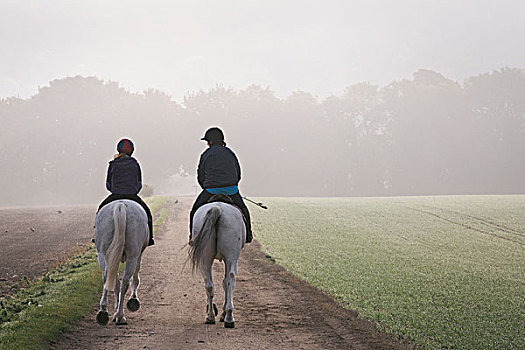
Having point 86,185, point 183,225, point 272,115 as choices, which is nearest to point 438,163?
point 272,115

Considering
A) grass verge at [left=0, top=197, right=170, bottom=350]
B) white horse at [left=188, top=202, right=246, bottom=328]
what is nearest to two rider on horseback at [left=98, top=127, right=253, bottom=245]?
white horse at [left=188, top=202, right=246, bottom=328]

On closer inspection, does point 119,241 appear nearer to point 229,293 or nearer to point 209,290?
point 209,290

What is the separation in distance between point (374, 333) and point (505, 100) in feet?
265

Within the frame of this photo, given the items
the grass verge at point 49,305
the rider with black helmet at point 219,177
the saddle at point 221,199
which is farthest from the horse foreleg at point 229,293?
the grass verge at point 49,305

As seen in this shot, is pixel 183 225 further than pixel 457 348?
Yes

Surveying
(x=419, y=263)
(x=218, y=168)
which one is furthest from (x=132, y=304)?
(x=419, y=263)

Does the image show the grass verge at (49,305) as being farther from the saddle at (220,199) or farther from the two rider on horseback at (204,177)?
the saddle at (220,199)

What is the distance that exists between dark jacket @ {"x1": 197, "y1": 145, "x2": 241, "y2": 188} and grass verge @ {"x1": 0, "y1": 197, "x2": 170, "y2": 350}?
3.40 metres

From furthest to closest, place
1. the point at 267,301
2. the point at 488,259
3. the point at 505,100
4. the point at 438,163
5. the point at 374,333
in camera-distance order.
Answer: the point at 505,100 < the point at 438,163 < the point at 488,259 < the point at 267,301 < the point at 374,333

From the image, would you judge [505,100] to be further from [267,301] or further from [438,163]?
[267,301]

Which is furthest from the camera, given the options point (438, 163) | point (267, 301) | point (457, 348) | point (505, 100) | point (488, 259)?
point (505, 100)

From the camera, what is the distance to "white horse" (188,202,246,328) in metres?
8.85

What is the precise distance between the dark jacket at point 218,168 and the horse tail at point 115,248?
5.64 feet

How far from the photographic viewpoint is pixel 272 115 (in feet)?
265
